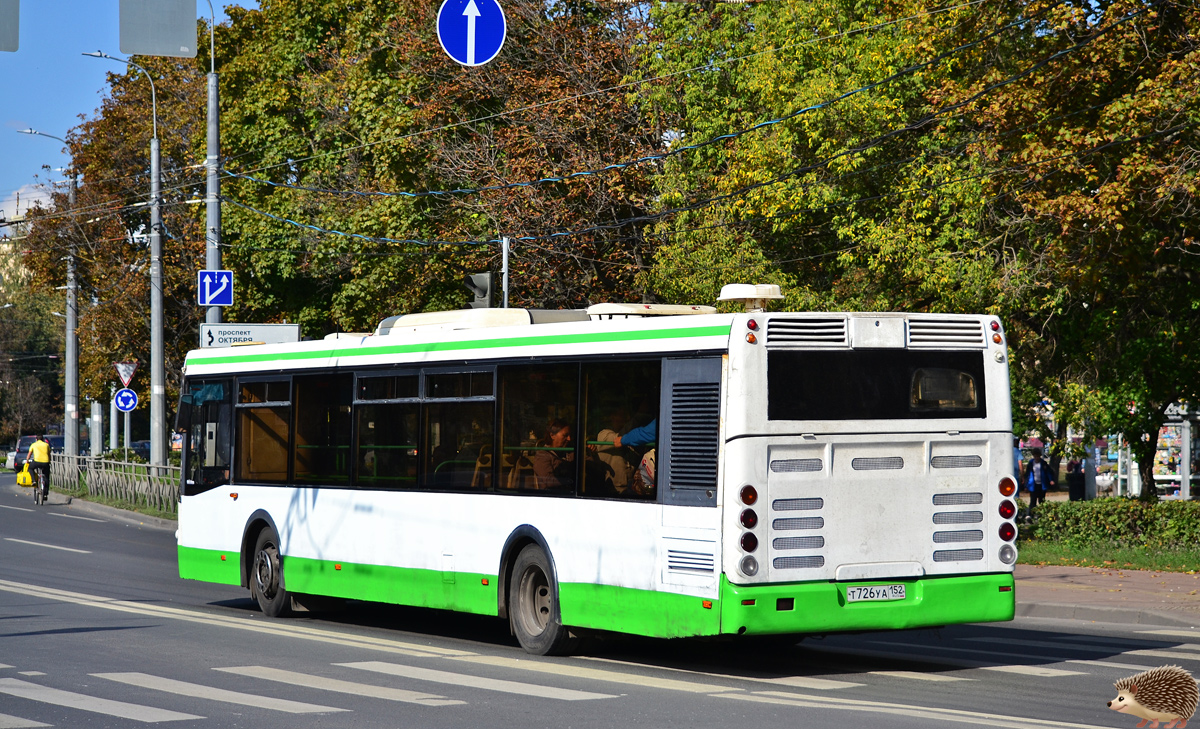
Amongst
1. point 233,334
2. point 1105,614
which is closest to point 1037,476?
point 233,334

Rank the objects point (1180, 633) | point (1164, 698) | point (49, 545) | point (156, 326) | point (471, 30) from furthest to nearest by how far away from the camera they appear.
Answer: point (156, 326) → point (49, 545) → point (471, 30) → point (1180, 633) → point (1164, 698)

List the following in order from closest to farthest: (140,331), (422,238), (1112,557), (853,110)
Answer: (1112,557) → (853,110) → (422,238) → (140,331)

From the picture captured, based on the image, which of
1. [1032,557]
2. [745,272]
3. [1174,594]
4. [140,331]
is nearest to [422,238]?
[745,272]

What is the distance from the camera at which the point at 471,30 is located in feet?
61.8

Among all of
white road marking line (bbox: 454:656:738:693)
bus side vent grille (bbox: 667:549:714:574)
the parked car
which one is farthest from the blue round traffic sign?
bus side vent grille (bbox: 667:549:714:574)

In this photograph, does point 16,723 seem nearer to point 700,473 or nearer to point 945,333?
point 700,473

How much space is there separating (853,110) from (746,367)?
15.3 m

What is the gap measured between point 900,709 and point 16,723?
17.2ft

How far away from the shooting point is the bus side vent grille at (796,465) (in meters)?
10.4

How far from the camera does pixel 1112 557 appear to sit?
829 inches

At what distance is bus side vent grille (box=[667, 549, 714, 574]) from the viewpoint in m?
→ 10.4

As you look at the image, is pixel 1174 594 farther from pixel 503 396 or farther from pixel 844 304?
pixel 844 304

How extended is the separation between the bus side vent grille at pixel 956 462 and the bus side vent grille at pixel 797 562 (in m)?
1.26

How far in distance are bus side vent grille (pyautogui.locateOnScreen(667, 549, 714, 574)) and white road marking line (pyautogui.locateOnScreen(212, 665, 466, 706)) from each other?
6.70 ft
